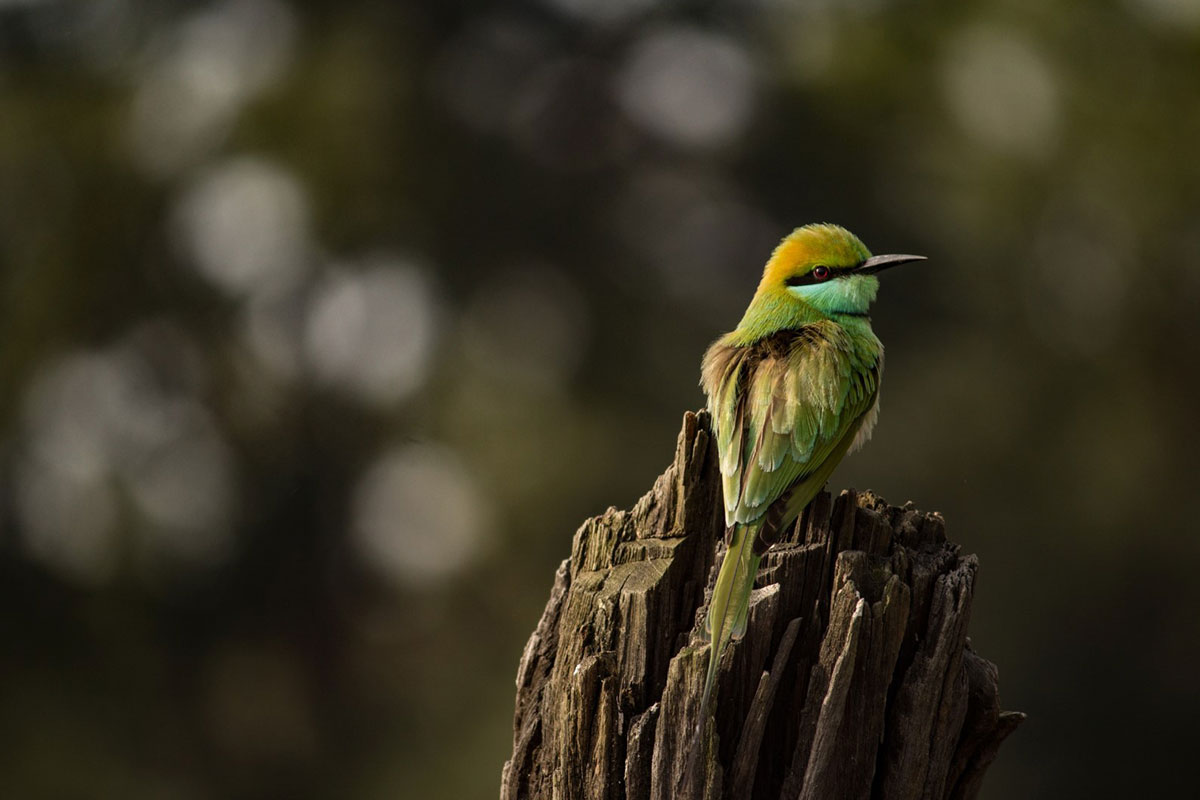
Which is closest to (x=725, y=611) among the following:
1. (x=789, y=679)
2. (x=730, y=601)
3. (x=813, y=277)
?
(x=730, y=601)

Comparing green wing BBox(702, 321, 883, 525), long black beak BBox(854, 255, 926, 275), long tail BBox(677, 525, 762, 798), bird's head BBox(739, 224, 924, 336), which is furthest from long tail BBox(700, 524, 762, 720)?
long black beak BBox(854, 255, 926, 275)

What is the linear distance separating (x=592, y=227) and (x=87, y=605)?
3.93 m

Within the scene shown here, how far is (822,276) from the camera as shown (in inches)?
133

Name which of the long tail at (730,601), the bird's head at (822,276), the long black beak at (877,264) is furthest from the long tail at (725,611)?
the long black beak at (877,264)

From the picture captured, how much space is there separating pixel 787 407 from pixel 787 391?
46mm

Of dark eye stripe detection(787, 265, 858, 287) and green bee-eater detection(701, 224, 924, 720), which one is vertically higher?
dark eye stripe detection(787, 265, 858, 287)

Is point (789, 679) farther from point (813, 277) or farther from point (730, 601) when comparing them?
point (813, 277)

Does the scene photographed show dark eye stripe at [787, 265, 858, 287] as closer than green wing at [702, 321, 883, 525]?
No

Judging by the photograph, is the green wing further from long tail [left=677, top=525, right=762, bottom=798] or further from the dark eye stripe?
the dark eye stripe

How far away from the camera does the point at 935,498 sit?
7227mm

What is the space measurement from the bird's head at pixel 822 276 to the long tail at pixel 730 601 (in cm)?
87

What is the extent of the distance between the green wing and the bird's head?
0.43 ft

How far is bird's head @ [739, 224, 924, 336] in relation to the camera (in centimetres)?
333

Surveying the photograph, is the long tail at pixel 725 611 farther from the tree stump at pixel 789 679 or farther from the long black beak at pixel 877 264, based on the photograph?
the long black beak at pixel 877 264
